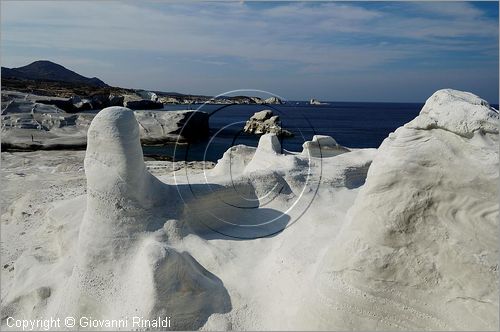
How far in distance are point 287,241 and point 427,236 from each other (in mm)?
2314

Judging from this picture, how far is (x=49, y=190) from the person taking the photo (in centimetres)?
1316

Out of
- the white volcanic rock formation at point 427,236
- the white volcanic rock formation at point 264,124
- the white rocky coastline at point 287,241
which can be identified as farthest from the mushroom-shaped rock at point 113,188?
the white volcanic rock formation at point 264,124

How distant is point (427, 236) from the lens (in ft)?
15.3

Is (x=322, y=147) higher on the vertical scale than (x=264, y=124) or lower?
higher

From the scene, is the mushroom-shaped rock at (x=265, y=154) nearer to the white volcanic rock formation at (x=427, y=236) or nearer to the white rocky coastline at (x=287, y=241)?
the white rocky coastline at (x=287, y=241)

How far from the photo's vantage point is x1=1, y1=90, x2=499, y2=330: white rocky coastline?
4551 millimetres

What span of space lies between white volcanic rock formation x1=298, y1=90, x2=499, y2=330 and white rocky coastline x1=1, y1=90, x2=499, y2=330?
12 millimetres

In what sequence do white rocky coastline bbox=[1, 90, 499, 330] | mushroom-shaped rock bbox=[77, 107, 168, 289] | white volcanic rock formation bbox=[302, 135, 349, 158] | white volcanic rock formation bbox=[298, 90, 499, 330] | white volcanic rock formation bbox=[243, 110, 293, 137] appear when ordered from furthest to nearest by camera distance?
white volcanic rock formation bbox=[243, 110, 293, 137]
white volcanic rock formation bbox=[302, 135, 349, 158]
mushroom-shaped rock bbox=[77, 107, 168, 289]
white rocky coastline bbox=[1, 90, 499, 330]
white volcanic rock formation bbox=[298, 90, 499, 330]

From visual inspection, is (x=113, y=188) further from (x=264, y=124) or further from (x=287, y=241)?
(x=264, y=124)

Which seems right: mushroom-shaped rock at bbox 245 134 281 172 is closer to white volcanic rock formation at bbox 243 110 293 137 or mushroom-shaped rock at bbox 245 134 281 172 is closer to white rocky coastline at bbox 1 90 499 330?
white rocky coastline at bbox 1 90 499 330

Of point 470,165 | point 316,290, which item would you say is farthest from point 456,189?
point 316,290

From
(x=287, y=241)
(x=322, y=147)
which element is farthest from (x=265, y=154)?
(x=287, y=241)

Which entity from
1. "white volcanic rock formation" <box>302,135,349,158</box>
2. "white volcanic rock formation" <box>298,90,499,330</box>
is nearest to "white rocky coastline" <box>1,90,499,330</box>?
"white volcanic rock formation" <box>298,90,499,330</box>

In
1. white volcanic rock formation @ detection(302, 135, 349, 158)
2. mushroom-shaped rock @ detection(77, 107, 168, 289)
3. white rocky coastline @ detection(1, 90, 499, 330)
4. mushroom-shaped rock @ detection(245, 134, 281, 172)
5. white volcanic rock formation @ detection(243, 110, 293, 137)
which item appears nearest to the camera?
white rocky coastline @ detection(1, 90, 499, 330)
